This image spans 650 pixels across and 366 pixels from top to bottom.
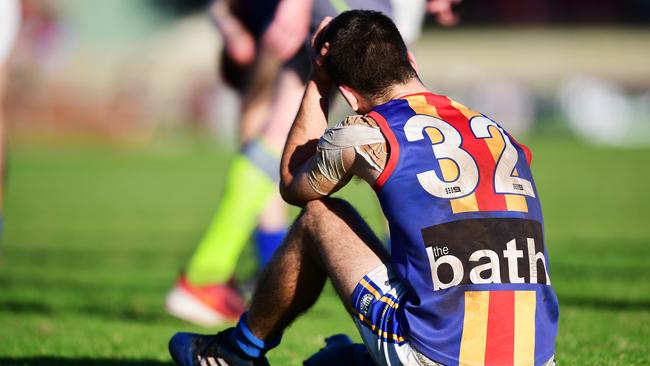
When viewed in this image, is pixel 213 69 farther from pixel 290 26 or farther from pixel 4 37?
pixel 290 26

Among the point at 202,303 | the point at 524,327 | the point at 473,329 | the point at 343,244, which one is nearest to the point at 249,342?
the point at 343,244

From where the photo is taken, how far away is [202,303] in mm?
4586

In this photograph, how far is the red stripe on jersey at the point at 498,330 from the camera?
2.62 metres

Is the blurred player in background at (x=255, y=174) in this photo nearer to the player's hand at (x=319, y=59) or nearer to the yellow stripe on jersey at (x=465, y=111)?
the player's hand at (x=319, y=59)

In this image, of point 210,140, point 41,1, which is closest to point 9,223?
point 210,140

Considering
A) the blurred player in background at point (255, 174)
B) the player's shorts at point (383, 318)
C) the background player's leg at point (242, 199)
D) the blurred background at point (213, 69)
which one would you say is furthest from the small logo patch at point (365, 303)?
the blurred background at point (213, 69)

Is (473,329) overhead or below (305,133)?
below

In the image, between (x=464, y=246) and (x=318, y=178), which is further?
(x=318, y=178)

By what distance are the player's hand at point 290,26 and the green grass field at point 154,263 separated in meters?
1.33

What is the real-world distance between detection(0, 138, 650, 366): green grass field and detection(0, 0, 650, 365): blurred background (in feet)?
0.08

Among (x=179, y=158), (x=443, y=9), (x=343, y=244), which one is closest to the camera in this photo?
(x=343, y=244)

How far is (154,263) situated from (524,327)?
16.2ft

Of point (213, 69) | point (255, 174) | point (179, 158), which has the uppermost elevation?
point (255, 174)

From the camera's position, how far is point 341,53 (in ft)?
9.70
